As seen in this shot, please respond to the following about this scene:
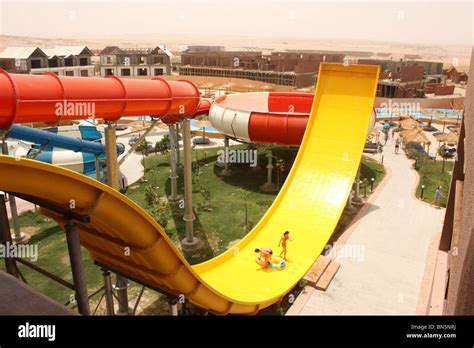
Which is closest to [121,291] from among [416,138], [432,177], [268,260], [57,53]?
[268,260]

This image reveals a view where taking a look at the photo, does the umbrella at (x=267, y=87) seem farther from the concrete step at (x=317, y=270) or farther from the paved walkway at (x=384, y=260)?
the concrete step at (x=317, y=270)

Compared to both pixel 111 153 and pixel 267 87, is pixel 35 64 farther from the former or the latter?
pixel 111 153

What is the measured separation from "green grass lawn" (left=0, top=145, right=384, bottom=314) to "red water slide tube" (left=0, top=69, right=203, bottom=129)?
481 centimetres

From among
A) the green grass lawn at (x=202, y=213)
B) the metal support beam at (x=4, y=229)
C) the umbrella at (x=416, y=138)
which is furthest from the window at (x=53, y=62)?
the metal support beam at (x=4, y=229)

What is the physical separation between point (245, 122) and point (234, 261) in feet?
32.1

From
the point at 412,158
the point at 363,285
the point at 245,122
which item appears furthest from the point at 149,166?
Answer: the point at 412,158

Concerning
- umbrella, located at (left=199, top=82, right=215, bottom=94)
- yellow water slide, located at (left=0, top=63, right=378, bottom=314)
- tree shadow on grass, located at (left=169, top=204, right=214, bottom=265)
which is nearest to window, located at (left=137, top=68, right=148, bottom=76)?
umbrella, located at (left=199, top=82, right=215, bottom=94)

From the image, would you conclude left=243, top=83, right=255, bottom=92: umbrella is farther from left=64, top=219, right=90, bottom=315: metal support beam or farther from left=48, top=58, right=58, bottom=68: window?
left=64, top=219, right=90, bottom=315: metal support beam

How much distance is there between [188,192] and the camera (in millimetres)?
14609

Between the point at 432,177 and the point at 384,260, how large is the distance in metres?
12.4

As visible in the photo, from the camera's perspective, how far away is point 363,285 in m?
12.3

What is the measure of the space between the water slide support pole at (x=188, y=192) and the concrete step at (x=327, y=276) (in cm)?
486

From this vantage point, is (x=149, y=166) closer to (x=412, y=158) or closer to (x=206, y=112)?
(x=206, y=112)

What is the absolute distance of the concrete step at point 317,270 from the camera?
40.2 ft
